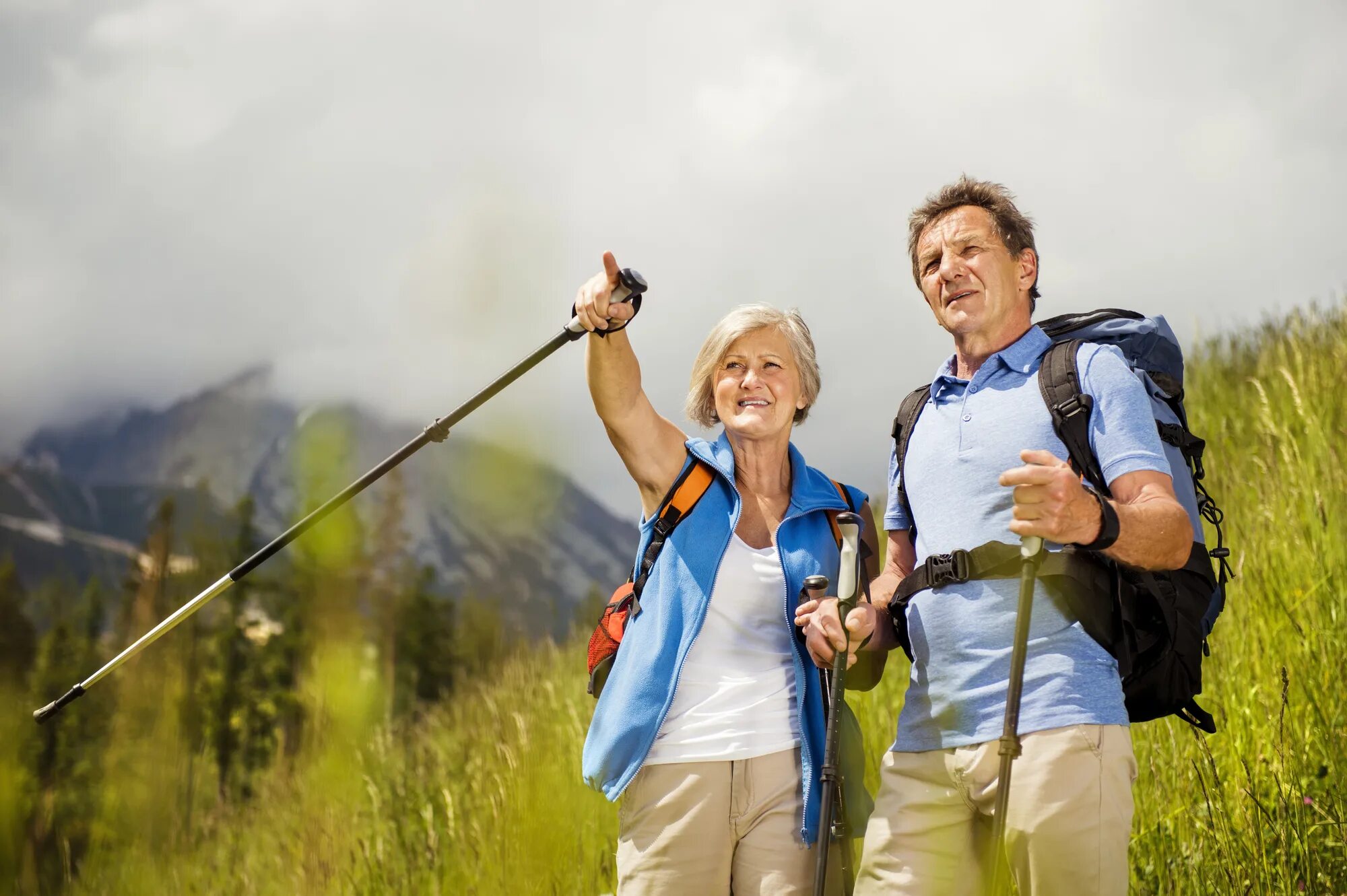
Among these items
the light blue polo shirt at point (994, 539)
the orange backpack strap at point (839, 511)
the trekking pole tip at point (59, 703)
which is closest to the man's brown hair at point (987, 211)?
the light blue polo shirt at point (994, 539)

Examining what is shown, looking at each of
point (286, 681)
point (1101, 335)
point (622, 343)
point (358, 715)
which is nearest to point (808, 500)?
point (622, 343)

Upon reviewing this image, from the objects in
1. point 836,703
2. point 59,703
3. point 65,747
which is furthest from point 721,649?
point 65,747

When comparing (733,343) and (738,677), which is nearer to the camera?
(738,677)

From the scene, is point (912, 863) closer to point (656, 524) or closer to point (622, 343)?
point (656, 524)

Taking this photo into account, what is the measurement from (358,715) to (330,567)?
262mm

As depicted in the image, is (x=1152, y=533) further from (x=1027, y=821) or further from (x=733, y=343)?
(x=733, y=343)

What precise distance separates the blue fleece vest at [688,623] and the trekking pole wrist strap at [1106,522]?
0.94 meters

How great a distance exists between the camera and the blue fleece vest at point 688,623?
8.67 feet

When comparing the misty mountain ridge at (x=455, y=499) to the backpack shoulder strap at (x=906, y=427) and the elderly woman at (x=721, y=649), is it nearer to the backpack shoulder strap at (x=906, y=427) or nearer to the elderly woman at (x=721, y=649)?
the elderly woman at (x=721, y=649)

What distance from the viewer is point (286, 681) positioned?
16984 millimetres

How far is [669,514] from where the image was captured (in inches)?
113

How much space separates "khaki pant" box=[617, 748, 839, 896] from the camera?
258 cm

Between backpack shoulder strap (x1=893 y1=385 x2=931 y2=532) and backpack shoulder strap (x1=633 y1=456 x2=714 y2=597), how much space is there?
1.95 ft

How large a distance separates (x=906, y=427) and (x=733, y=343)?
63 cm
